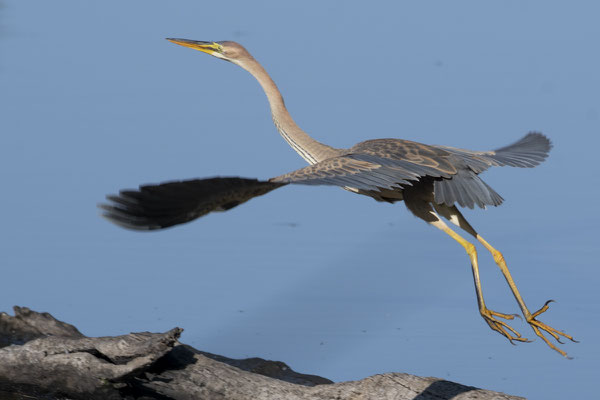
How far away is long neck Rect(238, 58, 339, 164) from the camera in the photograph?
264 inches

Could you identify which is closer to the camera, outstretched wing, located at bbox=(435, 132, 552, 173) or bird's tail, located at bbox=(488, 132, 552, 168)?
outstretched wing, located at bbox=(435, 132, 552, 173)

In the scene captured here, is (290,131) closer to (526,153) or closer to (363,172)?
(526,153)

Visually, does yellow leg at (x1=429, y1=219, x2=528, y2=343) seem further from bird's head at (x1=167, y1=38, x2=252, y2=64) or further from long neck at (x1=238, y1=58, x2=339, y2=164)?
bird's head at (x1=167, y1=38, x2=252, y2=64)

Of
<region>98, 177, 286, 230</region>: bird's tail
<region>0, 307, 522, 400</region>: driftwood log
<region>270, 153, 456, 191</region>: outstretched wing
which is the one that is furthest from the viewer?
<region>0, 307, 522, 400</region>: driftwood log

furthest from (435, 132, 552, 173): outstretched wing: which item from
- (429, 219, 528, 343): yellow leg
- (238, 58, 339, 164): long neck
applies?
(238, 58, 339, 164): long neck

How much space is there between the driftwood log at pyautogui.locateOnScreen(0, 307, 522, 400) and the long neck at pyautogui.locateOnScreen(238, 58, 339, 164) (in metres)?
1.49

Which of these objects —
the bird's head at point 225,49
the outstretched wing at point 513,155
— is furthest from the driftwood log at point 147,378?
the bird's head at point 225,49

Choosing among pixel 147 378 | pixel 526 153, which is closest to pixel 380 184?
pixel 147 378

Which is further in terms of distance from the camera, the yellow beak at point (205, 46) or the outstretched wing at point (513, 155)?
the yellow beak at point (205, 46)

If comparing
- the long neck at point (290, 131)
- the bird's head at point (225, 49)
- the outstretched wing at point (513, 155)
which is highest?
the bird's head at point (225, 49)

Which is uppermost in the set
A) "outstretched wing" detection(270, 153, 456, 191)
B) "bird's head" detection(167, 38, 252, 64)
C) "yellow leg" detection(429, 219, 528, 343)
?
"bird's head" detection(167, 38, 252, 64)

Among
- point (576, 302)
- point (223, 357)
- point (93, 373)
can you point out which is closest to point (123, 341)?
point (93, 373)

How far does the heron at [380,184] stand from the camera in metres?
4.16

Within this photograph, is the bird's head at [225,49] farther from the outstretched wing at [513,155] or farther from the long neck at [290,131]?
the outstretched wing at [513,155]
